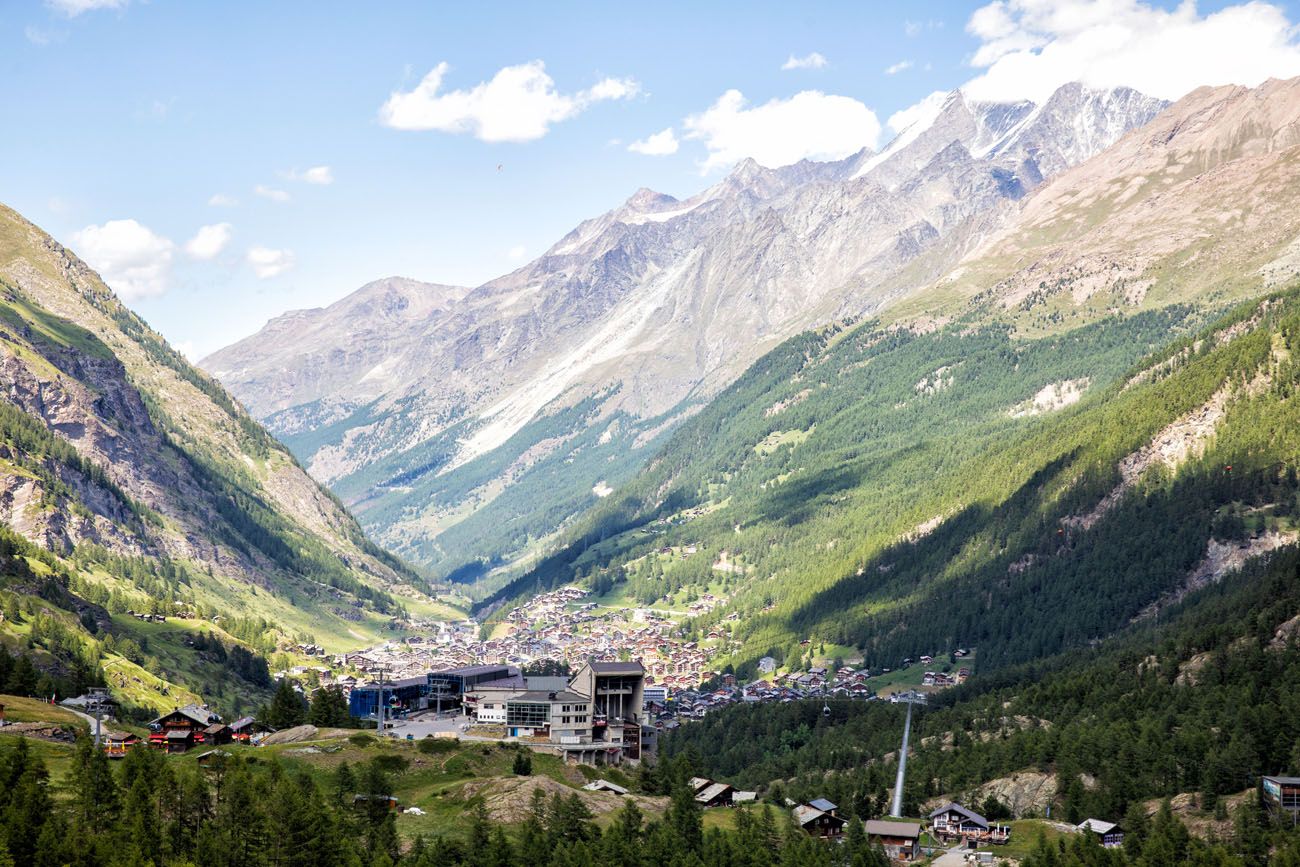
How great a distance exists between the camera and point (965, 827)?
490 ft

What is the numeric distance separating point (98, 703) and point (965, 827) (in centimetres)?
8620

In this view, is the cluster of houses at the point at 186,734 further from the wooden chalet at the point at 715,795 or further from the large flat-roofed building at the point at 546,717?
the wooden chalet at the point at 715,795

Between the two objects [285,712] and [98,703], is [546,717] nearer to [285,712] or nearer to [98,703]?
[285,712]

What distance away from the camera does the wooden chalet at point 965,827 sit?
483 ft

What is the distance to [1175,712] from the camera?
18138 cm

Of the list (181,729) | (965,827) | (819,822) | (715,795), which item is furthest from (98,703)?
(965,827)

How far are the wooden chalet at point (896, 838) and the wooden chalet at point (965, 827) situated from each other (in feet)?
12.4

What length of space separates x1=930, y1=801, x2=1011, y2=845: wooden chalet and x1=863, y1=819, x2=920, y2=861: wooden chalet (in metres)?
3.77

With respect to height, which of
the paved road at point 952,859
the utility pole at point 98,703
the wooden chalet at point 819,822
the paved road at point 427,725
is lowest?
the paved road at point 952,859

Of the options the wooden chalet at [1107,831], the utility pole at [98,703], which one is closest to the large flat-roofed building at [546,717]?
the utility pole at [98,703]

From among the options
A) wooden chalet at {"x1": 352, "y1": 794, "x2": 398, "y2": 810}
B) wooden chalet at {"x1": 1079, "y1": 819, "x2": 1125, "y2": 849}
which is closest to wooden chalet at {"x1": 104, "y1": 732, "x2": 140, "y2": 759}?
wooden chalet at {"x1": 352, "y1": 794, "x2": 398, "y2": 810}

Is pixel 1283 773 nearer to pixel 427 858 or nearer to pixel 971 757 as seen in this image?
pixel 971 757

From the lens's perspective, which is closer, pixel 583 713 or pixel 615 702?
pixel 583 713

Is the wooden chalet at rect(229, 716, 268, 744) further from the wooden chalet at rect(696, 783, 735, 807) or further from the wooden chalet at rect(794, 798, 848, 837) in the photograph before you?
the wooden chalet at rect(794, 798, 848, 837)
